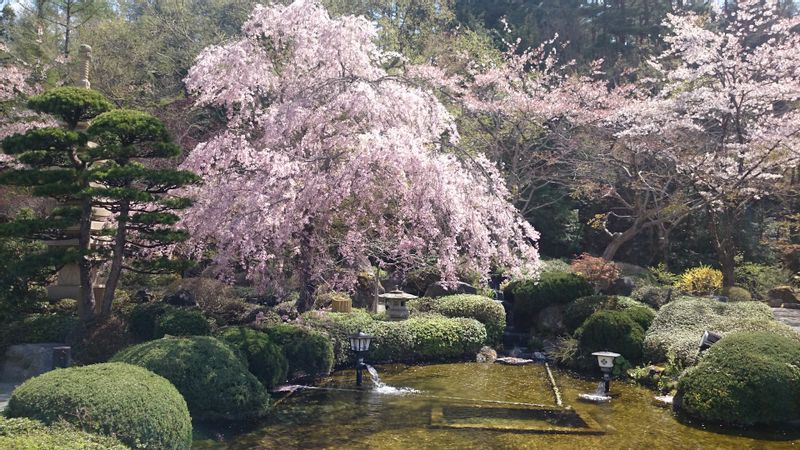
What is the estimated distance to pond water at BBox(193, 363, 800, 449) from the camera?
26.4ft

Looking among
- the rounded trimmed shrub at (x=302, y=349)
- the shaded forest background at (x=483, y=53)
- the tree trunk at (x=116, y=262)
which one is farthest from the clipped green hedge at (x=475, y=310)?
the tree trunk at (x=116, y=262)

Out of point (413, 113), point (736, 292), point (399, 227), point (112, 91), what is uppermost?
point (112, 91)

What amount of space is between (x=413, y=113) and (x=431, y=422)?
16.8ft

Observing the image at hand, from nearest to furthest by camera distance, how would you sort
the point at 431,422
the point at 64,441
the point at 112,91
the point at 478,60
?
the point at 64,441 → the point at 431,422 → the point at 112,91 → the point at 478,60

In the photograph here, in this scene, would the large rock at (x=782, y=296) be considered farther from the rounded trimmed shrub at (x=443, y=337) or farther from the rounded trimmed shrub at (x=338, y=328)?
the rounded trimmed shrub at (x=338, y=328)

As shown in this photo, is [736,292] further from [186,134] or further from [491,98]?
[186,134]

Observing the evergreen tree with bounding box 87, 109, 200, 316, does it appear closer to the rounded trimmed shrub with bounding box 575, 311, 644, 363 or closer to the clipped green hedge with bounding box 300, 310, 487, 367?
the clipped green hedge with bounding box 300, 310, 487, 367

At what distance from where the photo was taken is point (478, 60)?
24.2 meters

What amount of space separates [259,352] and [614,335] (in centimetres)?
748

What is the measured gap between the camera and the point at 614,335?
13008 mm

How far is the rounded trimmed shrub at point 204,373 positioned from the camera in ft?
25.7

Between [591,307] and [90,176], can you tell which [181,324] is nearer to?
[90,176]

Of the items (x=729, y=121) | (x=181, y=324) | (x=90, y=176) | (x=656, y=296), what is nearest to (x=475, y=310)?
(x=656, y=296)

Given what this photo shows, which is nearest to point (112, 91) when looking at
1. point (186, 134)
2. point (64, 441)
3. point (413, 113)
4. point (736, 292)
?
point (186, 134)
